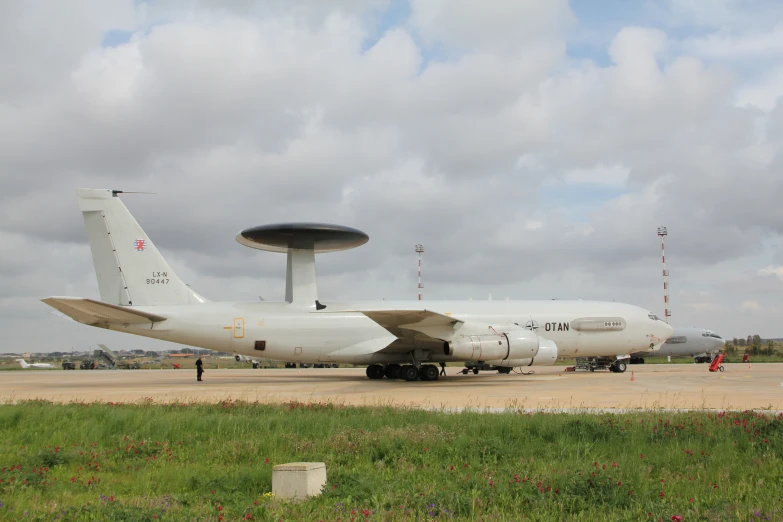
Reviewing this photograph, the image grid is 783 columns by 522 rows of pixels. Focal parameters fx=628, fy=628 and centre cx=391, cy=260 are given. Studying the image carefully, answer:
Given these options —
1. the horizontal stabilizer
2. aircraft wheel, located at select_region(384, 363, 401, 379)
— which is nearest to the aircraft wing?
aircraft wheel, located at select_region(384, 363, 401, 379)

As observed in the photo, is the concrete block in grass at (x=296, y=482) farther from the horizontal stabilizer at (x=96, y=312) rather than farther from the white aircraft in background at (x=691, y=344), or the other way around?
the white aircraft in background at (x=691, y=344)

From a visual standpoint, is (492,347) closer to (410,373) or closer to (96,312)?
(410,373)

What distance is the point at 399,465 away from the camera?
816 centimetres

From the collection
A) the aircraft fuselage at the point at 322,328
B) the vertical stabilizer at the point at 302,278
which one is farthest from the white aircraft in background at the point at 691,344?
the vertical stabilizer at the point at 302,278

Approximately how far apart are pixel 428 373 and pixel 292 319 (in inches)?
248

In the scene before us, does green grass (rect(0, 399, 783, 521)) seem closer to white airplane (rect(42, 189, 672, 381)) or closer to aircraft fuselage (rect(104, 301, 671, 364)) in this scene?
white airplane (rect(42, 189, 672, 381))

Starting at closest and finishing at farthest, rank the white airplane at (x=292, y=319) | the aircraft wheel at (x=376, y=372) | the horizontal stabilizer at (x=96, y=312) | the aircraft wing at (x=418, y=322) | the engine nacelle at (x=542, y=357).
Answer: the horizontal stabilizer at (x=96, y=312)
the aircraft wing at (x=418, y=322)
the white airplane at (x=292, y=319)
the engine nacelle at (x=542, y=357)
the aircraft wheel at (x=376, y=372)

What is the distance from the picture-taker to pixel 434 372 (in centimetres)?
2706

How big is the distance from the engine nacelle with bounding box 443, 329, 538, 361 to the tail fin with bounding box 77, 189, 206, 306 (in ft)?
41.6

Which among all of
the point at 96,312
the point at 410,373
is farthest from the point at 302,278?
the point at 96,312

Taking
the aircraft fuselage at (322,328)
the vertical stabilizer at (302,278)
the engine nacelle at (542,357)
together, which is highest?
the vertical stabilizer at (302,278)

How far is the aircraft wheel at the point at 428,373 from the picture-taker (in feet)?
88.1

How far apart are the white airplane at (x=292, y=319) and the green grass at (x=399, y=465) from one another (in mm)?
12848

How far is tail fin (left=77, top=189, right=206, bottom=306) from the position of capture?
87.1 ft
